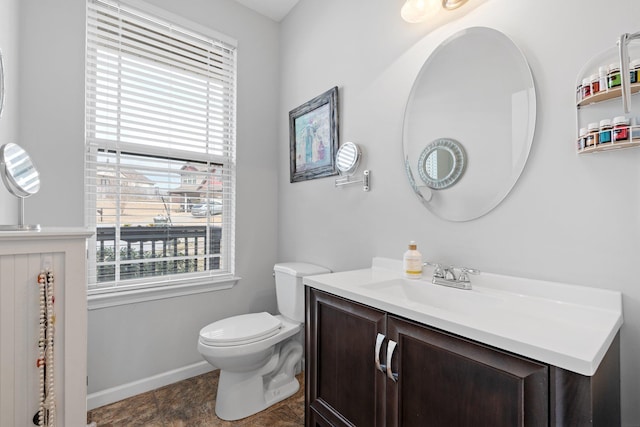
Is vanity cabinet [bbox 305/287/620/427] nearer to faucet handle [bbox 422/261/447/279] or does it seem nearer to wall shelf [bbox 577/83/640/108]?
faucet handle [bbox 422/261/447/279]

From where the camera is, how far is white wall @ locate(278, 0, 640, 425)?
0.89 meters

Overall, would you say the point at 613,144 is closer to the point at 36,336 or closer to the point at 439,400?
the point at 439,400

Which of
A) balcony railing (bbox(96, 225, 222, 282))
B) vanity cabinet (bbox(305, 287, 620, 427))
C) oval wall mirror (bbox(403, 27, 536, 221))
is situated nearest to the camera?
vanity cabinet (bbox(305, 287, 620, 427))

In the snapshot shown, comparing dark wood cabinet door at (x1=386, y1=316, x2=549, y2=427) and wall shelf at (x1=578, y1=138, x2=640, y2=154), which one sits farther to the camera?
wall shelf at (x1=578, y1=138, x2=640, y2=154)

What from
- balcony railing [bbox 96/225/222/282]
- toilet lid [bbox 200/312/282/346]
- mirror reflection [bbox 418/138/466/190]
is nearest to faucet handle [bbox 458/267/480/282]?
mirror reflection [bbox 418/138/466/190]

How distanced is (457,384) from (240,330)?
1.22 meters

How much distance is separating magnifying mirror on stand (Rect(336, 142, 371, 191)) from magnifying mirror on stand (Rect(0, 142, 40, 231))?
1.39m

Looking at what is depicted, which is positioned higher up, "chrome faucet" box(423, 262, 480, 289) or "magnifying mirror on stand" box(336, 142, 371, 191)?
"magnifying mirror on stand" box(336, 142, 371, 191)

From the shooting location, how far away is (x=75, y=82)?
167cm

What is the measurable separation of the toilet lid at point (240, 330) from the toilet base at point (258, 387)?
0.80 feet

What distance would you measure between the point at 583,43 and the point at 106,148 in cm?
232

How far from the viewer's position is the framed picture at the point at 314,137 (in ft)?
6.23

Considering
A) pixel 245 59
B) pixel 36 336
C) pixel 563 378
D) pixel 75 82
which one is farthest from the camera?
pixel 245 59

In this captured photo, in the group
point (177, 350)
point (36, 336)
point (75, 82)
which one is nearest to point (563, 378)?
point (36, 336)
